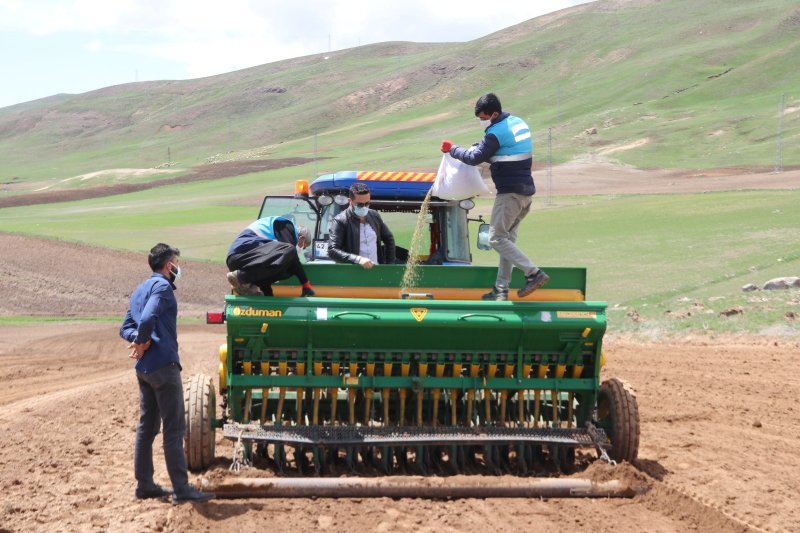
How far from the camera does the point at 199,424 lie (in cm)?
788

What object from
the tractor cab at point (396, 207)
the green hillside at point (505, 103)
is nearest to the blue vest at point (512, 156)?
the tractor cab at point (396, 207)

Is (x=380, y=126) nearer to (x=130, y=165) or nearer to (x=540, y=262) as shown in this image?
(x=130, y=165)

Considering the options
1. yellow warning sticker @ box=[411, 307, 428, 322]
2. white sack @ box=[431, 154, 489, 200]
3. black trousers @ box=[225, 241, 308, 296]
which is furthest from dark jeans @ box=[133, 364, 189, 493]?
white sack @ box=[431, 154, 489, 200]

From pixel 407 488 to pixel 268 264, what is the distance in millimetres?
2155

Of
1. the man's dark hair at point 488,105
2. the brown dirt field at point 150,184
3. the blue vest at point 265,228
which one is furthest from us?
the brown dirt field at point 150,184

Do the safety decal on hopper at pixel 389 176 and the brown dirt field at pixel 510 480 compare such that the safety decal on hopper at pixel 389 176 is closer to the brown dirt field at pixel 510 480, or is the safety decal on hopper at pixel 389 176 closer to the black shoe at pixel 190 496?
the brown dirt field at pixel 510 480

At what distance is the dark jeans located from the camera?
7293 millimetres

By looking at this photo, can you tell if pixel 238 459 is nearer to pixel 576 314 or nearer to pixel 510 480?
pixel 510 480

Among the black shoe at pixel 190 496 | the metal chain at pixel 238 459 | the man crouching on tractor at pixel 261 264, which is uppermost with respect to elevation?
the man crouching on tractor at pixel 261 264

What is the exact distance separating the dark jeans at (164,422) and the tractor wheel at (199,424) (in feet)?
0.97

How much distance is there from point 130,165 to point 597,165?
68.1 meters

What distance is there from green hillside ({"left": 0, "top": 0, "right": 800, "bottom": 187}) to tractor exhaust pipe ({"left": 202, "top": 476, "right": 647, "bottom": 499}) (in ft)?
192

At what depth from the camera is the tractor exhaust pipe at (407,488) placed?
720 centimetres

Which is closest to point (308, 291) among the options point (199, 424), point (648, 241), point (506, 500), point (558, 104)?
point (199, 424)
